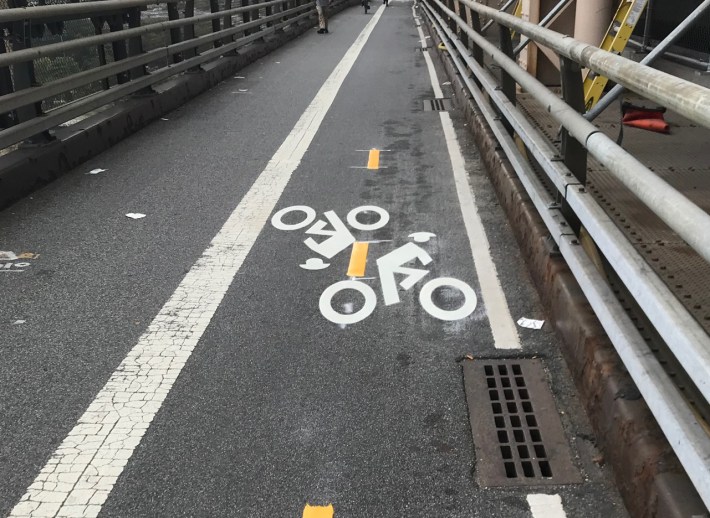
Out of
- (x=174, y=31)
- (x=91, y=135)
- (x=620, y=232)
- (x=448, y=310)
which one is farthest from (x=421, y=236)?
(x=174, y=31)

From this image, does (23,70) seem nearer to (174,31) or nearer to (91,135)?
(91,135)

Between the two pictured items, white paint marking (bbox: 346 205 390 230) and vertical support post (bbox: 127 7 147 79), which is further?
vertical support post (bbox: 127 7 147 79)

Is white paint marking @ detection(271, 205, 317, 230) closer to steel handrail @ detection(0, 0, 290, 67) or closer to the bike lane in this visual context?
the bike lane

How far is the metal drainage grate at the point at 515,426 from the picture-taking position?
2785mm

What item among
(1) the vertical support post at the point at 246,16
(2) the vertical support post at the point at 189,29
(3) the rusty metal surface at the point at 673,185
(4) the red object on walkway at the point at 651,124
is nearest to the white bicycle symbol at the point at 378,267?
(3) the rusty metal surface at the point at 673,185

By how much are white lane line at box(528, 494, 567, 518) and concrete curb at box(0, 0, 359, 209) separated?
5.20 m

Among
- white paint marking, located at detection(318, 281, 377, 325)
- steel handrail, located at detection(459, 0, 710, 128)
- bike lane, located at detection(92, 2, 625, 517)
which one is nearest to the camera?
steel handrail, located at detection(459, 0, 710, 128)

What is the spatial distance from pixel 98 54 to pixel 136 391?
617cm

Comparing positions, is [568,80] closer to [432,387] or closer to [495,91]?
[432,387]

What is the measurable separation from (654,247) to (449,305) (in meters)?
1.29

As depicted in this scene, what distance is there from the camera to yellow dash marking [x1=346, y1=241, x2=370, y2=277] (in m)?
4.64

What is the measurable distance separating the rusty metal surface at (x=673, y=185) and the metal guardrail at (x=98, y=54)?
5055 millimetres

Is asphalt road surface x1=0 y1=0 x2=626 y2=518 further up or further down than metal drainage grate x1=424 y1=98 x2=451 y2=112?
further down

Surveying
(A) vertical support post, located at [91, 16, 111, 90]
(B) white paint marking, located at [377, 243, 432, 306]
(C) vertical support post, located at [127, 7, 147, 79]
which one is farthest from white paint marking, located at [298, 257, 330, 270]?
(C) vertical support post, located at [127, 7, 147, 79]
